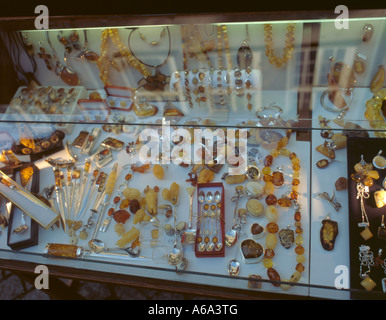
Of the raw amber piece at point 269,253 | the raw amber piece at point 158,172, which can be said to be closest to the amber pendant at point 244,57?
the raw amber piece at point 158,172

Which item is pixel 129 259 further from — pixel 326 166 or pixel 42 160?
pixel 326 166

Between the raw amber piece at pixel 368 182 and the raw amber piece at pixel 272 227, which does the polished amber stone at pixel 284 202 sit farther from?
the raw amber piece at pixel 368 182

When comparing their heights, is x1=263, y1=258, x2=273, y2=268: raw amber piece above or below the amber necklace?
below

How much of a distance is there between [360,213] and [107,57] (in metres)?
1.55

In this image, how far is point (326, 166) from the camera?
186 centimetres

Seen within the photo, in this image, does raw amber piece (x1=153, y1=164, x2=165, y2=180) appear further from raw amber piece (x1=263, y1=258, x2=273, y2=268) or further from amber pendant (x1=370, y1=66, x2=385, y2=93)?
amber pendant (x1=370, y1=66, x2=385, y2=93)

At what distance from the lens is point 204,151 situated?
1.97 meters

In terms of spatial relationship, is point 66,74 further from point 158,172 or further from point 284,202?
point 284,202

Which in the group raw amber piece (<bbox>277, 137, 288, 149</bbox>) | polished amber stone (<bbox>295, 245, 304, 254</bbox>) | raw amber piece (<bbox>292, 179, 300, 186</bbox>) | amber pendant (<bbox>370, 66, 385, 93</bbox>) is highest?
amber pendant (<bbox>370, 66, 385, 93</bbox>)

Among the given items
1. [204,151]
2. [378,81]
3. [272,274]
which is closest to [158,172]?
[204,151]

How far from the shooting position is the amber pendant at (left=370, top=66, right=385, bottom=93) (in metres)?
1.96

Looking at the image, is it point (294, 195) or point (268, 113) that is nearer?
point (294, 195)

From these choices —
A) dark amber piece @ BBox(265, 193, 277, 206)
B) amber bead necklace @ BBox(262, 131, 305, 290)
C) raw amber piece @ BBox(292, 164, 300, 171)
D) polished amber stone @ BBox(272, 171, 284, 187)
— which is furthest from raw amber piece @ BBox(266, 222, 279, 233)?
raw amber piece @ BBox(292, 164, 300, 171)

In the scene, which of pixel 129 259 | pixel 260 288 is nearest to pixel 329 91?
pixel 260 288
